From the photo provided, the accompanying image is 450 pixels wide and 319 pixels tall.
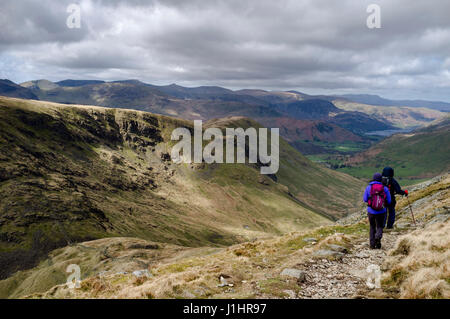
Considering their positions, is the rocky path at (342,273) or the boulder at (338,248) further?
the boulder at (338,248)

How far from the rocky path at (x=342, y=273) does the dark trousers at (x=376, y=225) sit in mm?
842

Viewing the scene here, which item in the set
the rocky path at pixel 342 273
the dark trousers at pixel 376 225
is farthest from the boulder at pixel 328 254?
the dark trousers at pixel 376 225

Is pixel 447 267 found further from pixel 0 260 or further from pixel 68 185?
pixel 68 185

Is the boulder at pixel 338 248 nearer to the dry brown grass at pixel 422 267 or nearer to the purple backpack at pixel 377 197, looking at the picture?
the dry brown grass at pixel 422 267

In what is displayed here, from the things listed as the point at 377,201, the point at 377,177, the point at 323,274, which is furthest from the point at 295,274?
the point at 377,177

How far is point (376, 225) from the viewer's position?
18781mm

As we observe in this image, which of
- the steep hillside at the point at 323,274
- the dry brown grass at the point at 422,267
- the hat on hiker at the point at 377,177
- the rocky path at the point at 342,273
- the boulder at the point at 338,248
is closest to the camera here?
the dry brown grass at the point at 422,267

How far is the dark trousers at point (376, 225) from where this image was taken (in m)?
18.0

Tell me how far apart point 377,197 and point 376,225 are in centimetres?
215

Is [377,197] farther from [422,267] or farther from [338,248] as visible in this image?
[422,267]

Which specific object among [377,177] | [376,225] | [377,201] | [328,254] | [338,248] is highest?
[377,177]

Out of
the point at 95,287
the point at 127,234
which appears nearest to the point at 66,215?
the point at 127,234

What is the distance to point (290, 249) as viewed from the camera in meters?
24.2

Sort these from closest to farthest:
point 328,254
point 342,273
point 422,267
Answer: point 422,267 → point 342,273 → point 328,254
